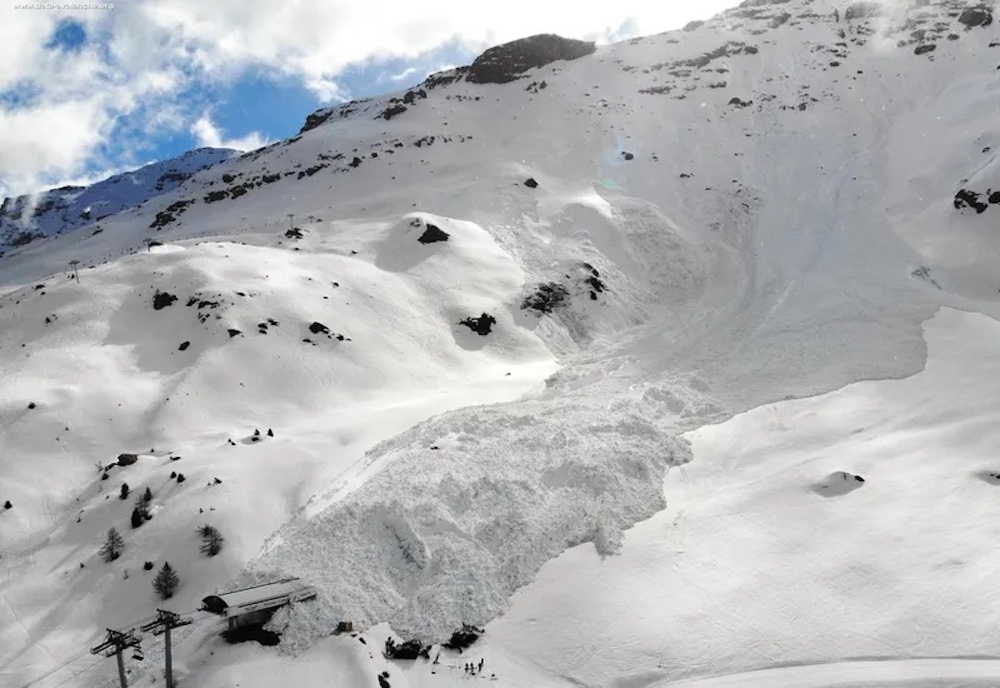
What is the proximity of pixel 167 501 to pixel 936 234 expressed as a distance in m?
53.3

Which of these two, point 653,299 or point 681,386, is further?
point 653,299

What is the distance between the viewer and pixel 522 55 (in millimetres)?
103875

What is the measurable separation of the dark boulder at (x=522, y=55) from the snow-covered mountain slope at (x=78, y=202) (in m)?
79.9

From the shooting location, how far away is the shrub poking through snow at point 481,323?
41259 mm

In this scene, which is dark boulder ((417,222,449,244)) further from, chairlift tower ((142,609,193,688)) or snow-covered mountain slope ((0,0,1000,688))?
chairlift tower ((142,609,193,688))

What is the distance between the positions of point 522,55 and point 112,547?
99.2 m

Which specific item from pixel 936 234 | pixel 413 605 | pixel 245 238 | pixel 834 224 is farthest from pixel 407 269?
pixel 936 234

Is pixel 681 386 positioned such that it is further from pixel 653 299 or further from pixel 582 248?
pixel 582 248

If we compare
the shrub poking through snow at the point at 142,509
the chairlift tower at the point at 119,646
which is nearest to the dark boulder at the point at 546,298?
the shrub poking through snow at the point at 142,509

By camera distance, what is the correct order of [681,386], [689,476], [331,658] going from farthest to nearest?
[681,386] → [689,476] → [331,658]

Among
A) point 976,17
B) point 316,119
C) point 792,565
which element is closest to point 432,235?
point 792,565

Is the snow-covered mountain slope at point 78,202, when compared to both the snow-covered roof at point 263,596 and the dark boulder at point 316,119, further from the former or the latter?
the snow-covered roof at point 263,596

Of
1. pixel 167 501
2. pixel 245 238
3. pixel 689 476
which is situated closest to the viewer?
pixel 167 501

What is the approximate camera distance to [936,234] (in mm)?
49250
